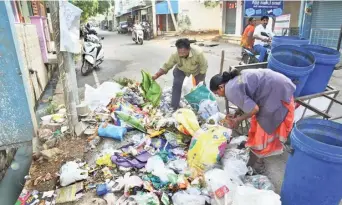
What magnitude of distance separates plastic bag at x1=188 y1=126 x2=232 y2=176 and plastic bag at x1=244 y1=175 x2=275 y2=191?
385 millimetres

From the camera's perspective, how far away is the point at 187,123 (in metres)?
3.51

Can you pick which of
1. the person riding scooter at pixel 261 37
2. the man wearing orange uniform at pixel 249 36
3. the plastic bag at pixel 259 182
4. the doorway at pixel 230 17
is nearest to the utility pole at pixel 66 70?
the plastic bag at pixel 259 182

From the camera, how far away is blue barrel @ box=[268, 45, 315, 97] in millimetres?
2973

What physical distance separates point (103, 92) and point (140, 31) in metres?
12.6

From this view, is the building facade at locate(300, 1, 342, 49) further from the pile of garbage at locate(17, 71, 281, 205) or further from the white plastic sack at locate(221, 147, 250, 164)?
the white plastic sack at locate(221, 147, 250, 164)

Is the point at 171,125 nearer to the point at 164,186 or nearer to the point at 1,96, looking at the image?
the point at 164,186

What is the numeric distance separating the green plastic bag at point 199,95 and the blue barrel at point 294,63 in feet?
3.96

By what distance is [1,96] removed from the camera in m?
3.19

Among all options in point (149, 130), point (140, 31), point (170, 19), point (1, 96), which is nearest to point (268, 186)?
point (149, 130)

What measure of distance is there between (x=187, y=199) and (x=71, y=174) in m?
1.24

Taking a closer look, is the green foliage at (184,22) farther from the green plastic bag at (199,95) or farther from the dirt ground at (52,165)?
the dirt ground at (52,165)

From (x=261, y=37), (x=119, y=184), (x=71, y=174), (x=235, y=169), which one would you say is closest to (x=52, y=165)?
(x=71, y=174)

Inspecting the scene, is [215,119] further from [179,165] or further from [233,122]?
[179,165]

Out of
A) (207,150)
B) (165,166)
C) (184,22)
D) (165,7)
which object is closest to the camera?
(207,150)
